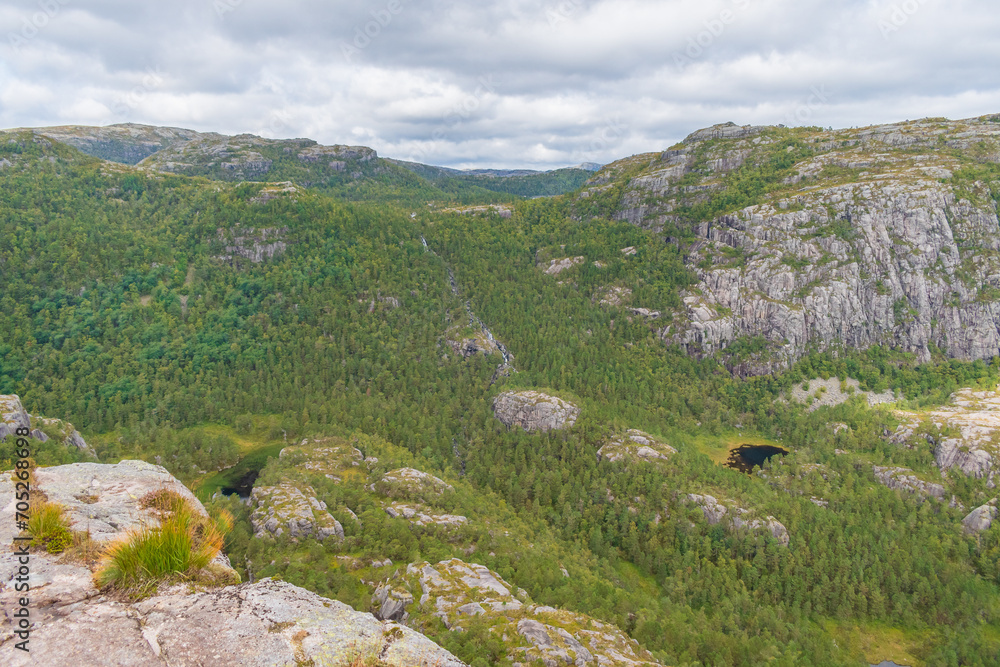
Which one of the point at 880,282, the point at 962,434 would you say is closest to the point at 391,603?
the point at 962,434

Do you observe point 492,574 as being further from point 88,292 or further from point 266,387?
point 88,292

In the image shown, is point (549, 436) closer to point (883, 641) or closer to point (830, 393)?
point (883, 641)

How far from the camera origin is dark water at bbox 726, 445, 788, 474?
457ft

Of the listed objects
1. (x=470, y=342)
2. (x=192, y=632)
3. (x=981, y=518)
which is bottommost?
(x=981, y=518)

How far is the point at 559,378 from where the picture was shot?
6590 inches

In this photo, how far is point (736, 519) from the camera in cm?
10419

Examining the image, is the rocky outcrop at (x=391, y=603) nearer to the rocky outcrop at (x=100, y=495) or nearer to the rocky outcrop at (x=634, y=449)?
the rocky outcrop at (x=100, y=495)

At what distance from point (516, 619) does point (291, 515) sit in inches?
1820

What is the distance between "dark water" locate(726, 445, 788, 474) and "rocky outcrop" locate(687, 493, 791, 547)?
114 feet

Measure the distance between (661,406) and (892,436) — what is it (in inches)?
2587

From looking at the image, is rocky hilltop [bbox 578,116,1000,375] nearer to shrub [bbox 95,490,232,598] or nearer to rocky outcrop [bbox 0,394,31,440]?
rocky outcrop [bbox 0,394,31,440]

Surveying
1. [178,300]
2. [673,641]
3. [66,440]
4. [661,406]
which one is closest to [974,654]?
[673,641]

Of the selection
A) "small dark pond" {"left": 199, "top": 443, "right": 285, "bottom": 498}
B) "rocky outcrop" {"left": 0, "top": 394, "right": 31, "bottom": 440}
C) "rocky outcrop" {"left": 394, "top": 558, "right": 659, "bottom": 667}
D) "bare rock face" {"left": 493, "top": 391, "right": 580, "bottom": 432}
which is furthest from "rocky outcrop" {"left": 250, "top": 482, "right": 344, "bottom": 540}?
"bare rock face" {"left": 493, "top": 391, "right": 580, "bottom": 432}

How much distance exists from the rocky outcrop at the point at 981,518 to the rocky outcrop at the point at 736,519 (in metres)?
43.5
